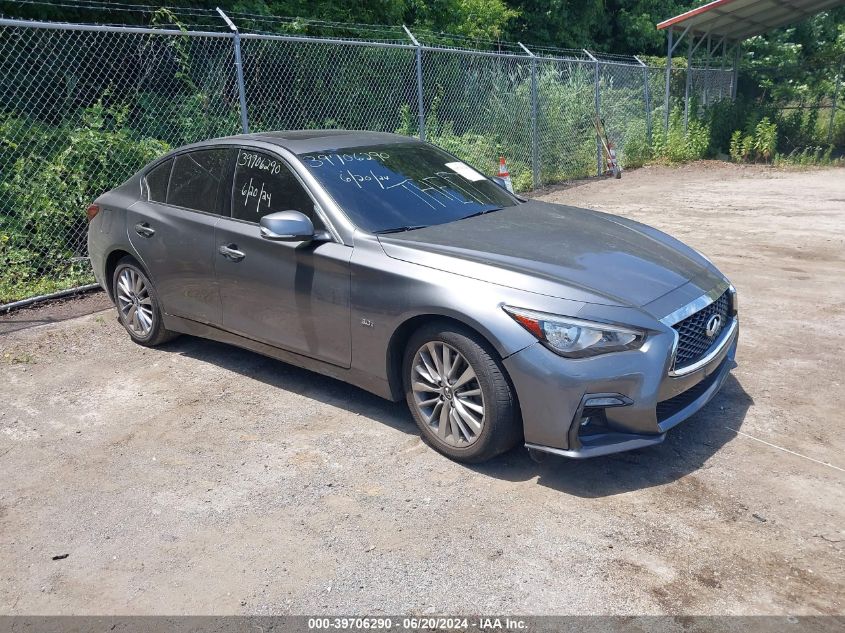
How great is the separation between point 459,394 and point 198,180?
104 inches

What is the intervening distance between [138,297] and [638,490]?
13.1ft

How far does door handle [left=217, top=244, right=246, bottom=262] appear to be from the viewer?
485cm

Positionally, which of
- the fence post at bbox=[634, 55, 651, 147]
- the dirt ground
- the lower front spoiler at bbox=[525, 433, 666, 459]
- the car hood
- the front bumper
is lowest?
the dirt ground

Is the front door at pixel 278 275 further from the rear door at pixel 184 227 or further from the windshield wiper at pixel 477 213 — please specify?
the windshield wiper at pixel 477 213

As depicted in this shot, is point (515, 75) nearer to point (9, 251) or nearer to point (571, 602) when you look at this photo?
point (9, 251)

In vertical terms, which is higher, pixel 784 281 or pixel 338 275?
pixel 338 275

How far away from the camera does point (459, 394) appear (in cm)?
389

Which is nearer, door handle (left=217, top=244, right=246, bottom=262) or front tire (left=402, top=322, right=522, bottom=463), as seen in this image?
front tire (left=402, top=322, right=522, bottom=463)

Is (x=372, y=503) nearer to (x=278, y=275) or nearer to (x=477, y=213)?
(x=278, y=275)

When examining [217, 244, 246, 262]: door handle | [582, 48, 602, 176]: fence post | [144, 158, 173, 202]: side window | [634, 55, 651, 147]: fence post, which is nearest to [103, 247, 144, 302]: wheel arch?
[144, 158, 173, 202]: side window

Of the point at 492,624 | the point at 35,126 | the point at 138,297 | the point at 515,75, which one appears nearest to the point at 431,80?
the point at 515,75

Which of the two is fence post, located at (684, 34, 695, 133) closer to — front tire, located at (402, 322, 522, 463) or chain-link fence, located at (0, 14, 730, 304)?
chain-link fence, located at (0, 14, 730, 304)

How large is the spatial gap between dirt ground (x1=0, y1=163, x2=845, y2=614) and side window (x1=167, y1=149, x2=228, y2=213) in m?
1.19

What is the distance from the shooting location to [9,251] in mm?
7512
